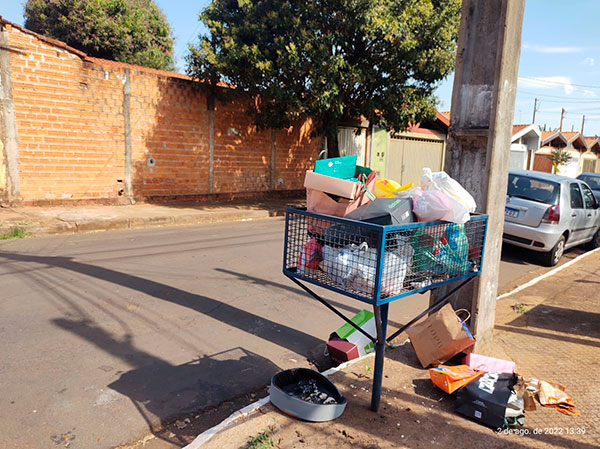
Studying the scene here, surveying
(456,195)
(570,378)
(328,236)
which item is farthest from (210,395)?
(570,378)

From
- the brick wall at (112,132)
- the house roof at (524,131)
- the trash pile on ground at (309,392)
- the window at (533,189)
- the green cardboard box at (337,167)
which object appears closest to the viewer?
the trash pile on ground at (309,392)

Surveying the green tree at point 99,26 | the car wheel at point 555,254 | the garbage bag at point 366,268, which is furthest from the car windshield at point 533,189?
the green tree at point 99,26

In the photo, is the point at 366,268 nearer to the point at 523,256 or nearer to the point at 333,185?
the point at 333,185

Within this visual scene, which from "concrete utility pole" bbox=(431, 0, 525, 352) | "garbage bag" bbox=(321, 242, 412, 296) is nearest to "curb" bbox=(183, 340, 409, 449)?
"garbage bag" bbox=(321, 242, 412, 296)

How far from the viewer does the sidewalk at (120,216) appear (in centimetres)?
875

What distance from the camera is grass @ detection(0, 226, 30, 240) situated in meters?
8.04

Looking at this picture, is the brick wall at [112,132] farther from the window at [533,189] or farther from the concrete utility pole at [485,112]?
the concrete utility pole at [485,112]

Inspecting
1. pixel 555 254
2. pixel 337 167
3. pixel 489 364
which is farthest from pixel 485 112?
pixel 555 254

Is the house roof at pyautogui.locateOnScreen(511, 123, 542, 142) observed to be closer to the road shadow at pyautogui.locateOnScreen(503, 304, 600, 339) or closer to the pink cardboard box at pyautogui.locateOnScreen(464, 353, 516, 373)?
the road shadow at pyautogui.locateOnScreen(503, 304, 600, 339)

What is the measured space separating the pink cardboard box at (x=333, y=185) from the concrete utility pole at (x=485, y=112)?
4.59 ft

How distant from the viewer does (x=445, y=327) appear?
3.57 m

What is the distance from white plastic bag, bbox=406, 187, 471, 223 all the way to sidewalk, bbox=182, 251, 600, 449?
4.37ft

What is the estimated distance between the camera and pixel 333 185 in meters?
2.89

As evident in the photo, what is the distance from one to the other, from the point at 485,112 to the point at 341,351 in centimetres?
232
